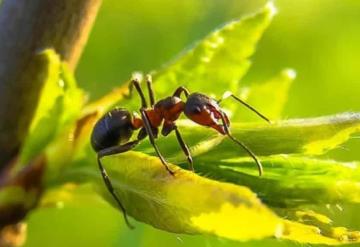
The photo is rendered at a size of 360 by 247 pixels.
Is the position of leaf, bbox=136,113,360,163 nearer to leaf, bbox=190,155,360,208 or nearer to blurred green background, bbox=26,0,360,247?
leaf, bbox=190,155,360,208

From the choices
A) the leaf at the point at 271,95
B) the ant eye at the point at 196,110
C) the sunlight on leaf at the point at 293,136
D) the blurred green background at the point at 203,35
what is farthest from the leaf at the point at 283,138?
the blurred green background at the point at 203,35

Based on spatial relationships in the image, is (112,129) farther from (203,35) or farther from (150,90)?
(203,35)

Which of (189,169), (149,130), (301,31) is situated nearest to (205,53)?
(149,130)

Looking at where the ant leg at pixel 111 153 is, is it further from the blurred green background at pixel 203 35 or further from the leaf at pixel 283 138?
the blurred green background at pixel 203 35

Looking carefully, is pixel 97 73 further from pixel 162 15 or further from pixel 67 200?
pixel 67 200

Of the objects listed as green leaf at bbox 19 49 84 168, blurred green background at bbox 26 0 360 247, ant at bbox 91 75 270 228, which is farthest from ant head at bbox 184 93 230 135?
blurred green background at bbox 26 0 360 247

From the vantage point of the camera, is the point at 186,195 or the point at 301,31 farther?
the point at 301,31

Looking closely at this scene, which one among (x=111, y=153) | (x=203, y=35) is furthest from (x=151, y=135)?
(x=203, y=35)
